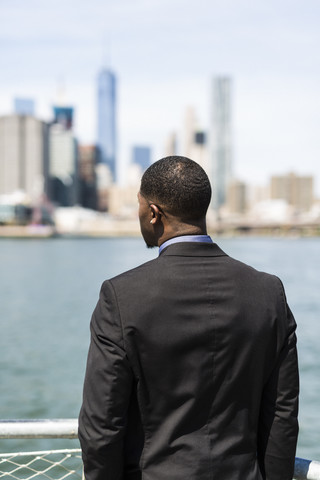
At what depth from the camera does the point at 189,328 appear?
1.49 metres

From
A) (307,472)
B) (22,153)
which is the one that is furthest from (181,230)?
(22,153)

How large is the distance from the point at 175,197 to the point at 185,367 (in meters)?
0.42

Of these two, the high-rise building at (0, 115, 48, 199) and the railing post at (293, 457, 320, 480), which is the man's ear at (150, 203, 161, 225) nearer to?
the railing post at (293, 457, 320, 480)

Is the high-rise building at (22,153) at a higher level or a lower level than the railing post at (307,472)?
higher

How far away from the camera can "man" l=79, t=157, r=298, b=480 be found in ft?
4.83

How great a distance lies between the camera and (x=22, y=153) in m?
147

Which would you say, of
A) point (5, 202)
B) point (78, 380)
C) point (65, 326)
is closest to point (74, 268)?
point (65, 326)

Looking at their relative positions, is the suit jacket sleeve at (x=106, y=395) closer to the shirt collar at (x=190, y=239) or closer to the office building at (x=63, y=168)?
the shirt collar at (x=190, y=239)

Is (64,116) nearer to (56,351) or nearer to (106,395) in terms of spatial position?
(56,351)

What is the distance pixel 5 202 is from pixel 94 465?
123 metres

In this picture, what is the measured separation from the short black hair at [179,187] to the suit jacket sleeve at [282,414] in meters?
0.35

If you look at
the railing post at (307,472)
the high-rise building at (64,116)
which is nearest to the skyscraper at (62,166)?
the high-rise building at (64,116)

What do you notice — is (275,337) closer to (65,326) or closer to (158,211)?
(158,211)

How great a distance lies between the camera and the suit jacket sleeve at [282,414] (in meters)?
1.58
